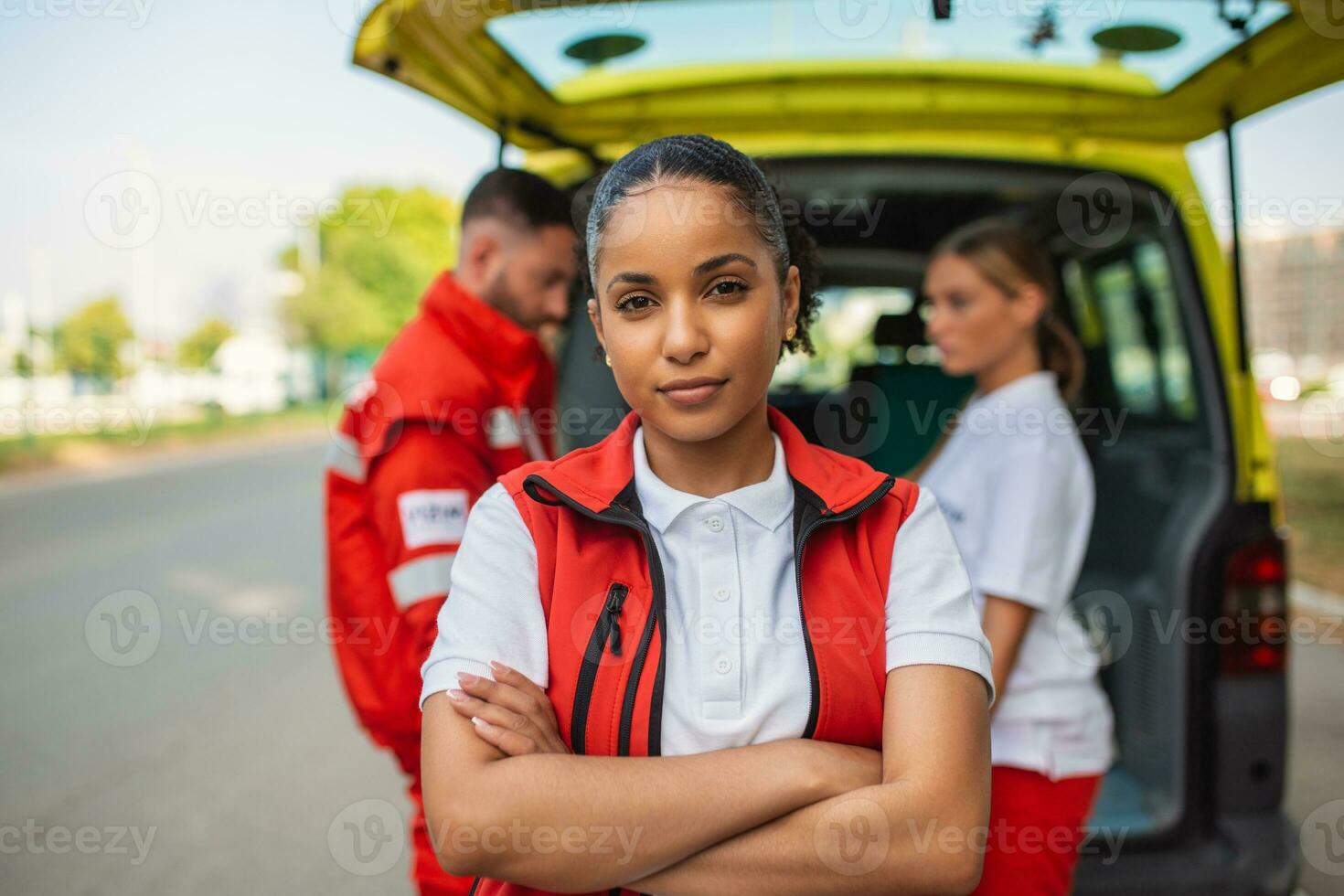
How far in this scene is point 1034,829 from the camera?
1979 millimetres

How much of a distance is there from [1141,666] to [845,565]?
74.7 inches

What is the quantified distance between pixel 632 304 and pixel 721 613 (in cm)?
42

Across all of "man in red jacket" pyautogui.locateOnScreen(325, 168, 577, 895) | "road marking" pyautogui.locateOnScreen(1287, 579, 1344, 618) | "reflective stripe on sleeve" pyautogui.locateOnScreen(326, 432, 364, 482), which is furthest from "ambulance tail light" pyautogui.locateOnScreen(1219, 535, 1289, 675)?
"road marking" pyautogui.locateOnScreen(1287, 579, 1344, 618)

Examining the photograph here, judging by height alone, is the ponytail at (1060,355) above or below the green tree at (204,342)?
below

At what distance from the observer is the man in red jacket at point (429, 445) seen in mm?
1837

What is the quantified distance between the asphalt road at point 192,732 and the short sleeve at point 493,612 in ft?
8.17

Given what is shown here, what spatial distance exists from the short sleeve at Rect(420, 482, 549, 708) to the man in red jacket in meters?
0.46

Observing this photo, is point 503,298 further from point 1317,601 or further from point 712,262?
point 1317,601

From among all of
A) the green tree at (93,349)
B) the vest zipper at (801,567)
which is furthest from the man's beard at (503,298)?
the green tree at (93,349)

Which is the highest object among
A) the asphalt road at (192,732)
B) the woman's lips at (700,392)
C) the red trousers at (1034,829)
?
the woman's lips at (700,392)

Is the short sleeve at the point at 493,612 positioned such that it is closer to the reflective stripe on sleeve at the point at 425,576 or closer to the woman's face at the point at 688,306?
the woman's face at the point at 688,306

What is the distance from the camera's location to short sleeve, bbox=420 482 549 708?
1311mm

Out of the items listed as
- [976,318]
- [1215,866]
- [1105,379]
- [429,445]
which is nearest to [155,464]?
[1105,379]

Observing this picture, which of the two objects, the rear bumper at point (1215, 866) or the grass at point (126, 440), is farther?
the grass at point (126, 440)
